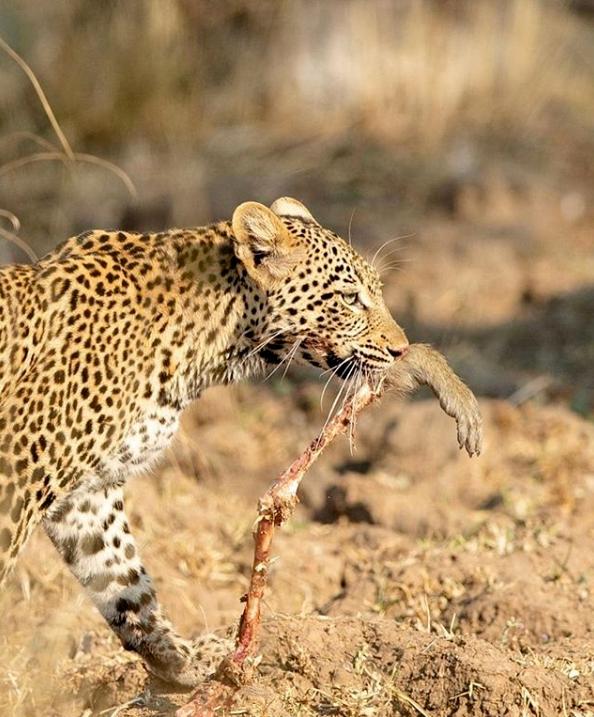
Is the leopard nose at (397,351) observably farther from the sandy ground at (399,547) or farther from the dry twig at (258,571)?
the sandy ground at (399,547)

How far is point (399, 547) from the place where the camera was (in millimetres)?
7191

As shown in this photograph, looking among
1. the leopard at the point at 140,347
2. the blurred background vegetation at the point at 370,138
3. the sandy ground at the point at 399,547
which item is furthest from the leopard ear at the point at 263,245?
the blurred background vegetation at the point at 370,138

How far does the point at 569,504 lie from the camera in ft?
25.7

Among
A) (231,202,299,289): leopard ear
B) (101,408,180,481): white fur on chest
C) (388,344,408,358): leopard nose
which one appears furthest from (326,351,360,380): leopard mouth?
(101,408,180,481): white fur on chest

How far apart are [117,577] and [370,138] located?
9.39 metres

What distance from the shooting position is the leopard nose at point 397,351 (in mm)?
5562

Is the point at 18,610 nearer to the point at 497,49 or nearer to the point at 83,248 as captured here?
the point at 83,248

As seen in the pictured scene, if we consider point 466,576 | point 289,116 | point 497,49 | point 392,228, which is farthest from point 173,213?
point 466,576

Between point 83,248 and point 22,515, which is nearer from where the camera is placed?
point 22,515

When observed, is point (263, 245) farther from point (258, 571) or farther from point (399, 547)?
point (399, 547)

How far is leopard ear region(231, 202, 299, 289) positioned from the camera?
17.8 feet

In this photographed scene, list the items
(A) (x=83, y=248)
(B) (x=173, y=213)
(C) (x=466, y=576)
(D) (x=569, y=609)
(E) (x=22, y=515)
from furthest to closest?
(B) (x=173, y=213)
(C) (x=466, y=576)
(D) (x=569, y=609)
(A) (x=83, y=248)
(E) (x=22, y=515)

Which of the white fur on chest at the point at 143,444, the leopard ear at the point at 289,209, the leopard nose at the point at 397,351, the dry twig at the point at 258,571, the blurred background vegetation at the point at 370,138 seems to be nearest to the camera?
the dry twig at the point at 258,571

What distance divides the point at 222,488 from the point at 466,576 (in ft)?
7.82
